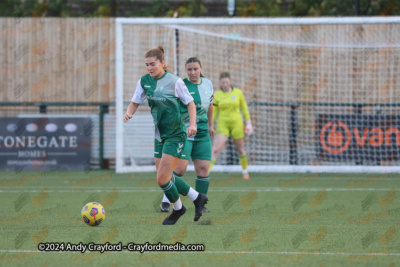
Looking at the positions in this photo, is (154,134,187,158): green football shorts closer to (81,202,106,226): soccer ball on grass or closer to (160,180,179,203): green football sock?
(160,180,179,203): green football sock

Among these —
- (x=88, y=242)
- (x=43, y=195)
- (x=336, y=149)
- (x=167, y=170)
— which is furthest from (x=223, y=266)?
(x=336, y=149)

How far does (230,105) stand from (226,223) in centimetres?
561

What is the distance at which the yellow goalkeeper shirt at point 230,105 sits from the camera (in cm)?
1308

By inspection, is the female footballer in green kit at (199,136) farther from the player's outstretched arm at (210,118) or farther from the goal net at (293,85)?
the goal net at (293,85)

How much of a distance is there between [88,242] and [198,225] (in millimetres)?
1582

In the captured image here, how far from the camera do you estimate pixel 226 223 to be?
311 inches

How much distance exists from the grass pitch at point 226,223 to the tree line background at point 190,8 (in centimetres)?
782

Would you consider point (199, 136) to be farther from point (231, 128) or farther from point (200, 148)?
point (231, 128)

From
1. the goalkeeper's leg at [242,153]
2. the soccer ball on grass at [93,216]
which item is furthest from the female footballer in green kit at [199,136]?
the goalkeeper's leg at [242,153]

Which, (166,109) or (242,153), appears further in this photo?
(242,153)

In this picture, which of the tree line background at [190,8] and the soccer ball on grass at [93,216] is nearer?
the soccer ball on grass at [93,216]

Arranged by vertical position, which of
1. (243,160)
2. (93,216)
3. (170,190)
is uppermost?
(170,190)

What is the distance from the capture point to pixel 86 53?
20125mm

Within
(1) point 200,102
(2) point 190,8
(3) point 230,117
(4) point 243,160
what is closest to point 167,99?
(1) point 200,102
